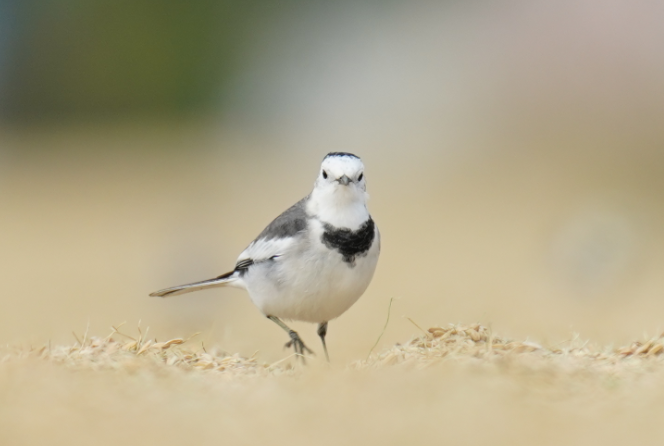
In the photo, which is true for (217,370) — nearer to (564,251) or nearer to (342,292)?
(342,292)

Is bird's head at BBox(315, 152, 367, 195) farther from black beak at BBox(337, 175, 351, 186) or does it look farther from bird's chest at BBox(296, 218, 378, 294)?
bird's chest at BBox(296, 218, 378, 294)

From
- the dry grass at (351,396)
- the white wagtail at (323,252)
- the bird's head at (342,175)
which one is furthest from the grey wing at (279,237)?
the dry grass at (351,396)

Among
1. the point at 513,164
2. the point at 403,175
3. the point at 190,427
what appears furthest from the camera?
the point at 403,175

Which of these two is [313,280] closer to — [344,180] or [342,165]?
[344,180]

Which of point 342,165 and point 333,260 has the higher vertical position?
point 342,165

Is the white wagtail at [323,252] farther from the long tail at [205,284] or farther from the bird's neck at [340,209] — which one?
the long tail at [205,284]

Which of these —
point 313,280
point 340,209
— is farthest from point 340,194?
point 313,280

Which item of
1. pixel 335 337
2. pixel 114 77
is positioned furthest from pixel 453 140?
pixel 335 337
